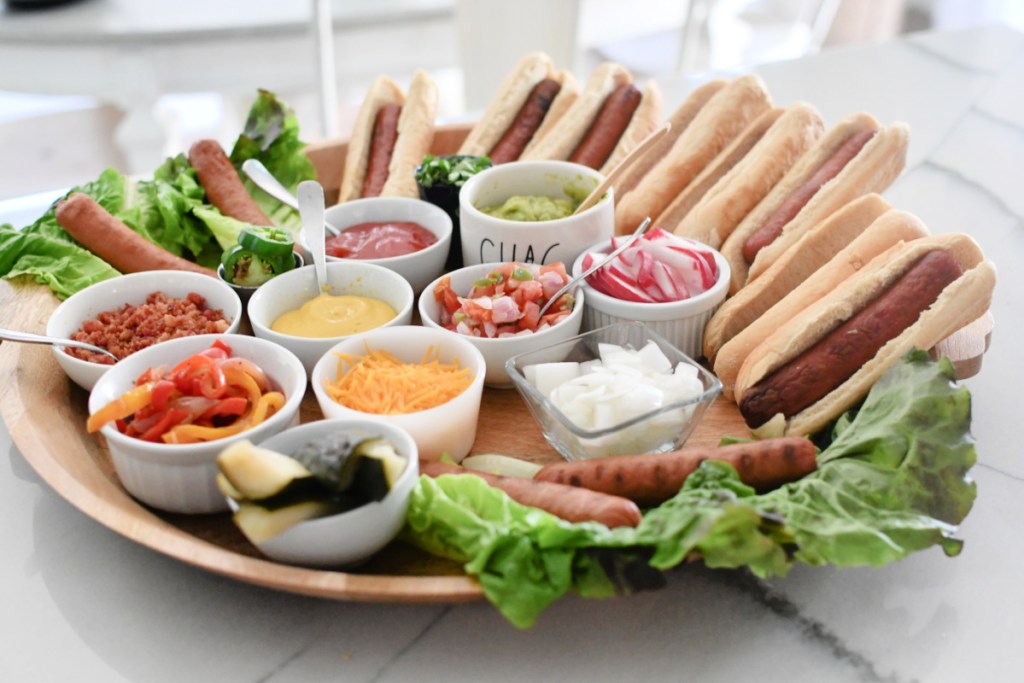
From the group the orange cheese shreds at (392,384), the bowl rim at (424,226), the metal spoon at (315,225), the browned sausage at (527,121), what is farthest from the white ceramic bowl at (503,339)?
the browned sausage at (527,121)

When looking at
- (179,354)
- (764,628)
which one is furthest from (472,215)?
(764,628)

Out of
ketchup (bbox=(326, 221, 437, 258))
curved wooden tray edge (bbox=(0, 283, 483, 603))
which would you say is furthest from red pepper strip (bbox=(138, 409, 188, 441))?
ketchup (bbox=(326, 221, 437, 258))

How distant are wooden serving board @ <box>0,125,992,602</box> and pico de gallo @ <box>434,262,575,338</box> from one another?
217 millimetres

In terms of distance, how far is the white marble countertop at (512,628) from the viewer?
1.93m

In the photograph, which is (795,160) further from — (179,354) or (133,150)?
(133,150)

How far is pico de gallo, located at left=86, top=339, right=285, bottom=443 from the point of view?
221 centimetres

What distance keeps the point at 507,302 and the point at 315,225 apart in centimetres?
72

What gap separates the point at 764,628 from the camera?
200 cm

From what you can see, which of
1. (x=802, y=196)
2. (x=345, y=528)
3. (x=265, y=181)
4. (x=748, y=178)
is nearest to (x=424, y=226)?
(x=265, y=181)

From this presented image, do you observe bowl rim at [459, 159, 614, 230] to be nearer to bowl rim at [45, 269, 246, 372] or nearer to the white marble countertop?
bowl rim at [45, 269, 246, 372]

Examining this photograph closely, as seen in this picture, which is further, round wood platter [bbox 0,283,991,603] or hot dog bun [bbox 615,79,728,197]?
hot dog bun [bbox 615,79,728,197]

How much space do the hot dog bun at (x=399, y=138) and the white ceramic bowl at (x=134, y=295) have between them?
0.87 meters

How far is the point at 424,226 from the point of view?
11.1ft

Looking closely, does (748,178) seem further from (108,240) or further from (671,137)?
(108,240)
